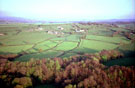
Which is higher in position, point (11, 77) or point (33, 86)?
point (11, 77)

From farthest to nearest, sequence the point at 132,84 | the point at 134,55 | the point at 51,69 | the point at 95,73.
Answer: the point at 134,55 → the point at 51,69 → the point at 95,73 → the point at 132,84

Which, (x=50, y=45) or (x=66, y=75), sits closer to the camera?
(x=66, y=75)

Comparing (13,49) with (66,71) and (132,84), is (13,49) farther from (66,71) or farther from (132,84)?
(132,84)

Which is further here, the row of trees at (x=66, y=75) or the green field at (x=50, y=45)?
the green field at (x=50, y=45)

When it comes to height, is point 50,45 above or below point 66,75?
above

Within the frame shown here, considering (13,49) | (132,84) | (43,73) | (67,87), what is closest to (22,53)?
(13,49)

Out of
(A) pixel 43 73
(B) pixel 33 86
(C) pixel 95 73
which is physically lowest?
(B) pixel 33 86

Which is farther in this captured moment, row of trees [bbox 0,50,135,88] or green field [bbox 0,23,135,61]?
green field [bbox 0,23,135,61]

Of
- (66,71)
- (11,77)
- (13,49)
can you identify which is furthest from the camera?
(13,49)
